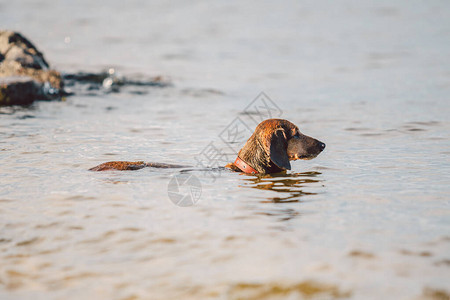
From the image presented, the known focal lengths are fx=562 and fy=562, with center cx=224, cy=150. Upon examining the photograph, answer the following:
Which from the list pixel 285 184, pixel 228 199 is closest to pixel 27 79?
pixel 285 184

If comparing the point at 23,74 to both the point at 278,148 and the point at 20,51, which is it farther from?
the point at 278,148

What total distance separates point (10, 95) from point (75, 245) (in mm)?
10612

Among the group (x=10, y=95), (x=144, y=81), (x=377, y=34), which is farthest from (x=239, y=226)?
(x=377, y=34)

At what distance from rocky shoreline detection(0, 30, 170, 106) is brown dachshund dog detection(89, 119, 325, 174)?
7.85m

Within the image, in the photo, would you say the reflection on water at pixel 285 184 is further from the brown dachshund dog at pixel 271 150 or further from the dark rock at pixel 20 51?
the dark rock at pixel 20 51

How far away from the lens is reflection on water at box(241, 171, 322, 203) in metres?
7.08

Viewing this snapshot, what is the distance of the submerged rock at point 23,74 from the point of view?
15031 mm

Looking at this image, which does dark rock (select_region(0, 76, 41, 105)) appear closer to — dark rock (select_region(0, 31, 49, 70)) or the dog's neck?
dark rock (select_region(0, 31, 49, 70))

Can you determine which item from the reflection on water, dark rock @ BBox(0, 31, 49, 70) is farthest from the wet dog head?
dark rock @ BBox(0, 31, 49, 70)

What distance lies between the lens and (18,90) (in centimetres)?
1505

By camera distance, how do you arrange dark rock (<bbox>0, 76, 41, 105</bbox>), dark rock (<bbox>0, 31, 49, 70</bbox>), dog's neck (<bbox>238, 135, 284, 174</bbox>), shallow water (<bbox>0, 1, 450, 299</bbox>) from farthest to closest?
dark rock (<bbox>0, 31, 49, 70</bbox>) → dark rock (<bbox>0, 76, 41, 105</bbox>) → dog's neck (<bbox>238, 135, 284, 174</bbox>) → shallow water (<bbox>0, 1, 450, 299</bbox>)

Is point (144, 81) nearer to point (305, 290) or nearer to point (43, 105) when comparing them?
point (43, 105)

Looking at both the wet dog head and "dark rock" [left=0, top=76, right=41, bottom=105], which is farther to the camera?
"dark rock" [left=0, top=76, right=41, bottom=105]

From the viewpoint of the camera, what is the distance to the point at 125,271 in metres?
4.86
